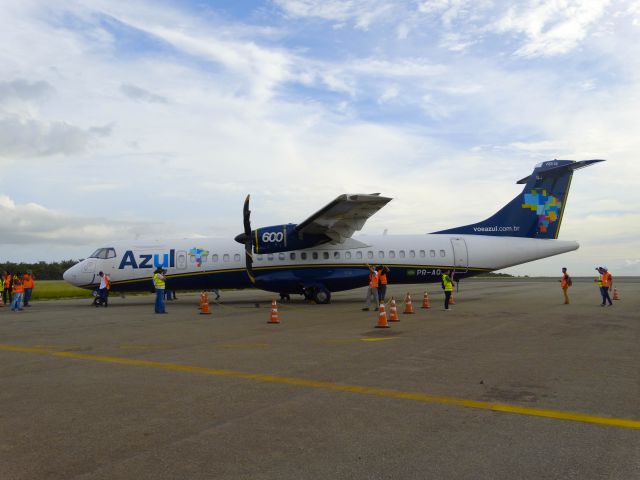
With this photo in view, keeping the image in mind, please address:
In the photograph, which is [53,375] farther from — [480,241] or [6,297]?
[6,297]

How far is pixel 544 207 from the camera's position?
2291 centimetres

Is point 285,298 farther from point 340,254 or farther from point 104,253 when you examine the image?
point 104,253

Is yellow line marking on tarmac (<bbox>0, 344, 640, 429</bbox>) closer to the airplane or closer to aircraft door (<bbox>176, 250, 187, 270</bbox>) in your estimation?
the airplane

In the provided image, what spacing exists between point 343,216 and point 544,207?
9945 mm

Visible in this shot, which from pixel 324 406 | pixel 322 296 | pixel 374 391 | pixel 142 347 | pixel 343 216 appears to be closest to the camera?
pixel 324 406

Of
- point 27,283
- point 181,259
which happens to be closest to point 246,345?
point 181,259

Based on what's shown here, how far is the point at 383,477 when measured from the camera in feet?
11.9

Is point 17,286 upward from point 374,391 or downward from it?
upward

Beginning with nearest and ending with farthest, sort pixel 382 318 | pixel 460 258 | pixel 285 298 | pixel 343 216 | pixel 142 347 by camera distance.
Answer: pixel 142 347 → pixel 382 318 → pixel 343 216 → pixel 460 258 → pixel 285 298

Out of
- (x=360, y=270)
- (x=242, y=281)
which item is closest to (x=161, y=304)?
(x=242, y=281)

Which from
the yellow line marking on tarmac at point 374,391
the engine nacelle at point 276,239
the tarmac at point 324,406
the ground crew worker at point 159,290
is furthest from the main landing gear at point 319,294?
the yellow line marking on tarmac at point 374,391

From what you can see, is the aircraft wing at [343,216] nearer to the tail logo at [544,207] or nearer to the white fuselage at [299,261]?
the white fuselage at [299,261]

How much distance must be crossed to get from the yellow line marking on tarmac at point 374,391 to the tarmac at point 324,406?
0.03 metres

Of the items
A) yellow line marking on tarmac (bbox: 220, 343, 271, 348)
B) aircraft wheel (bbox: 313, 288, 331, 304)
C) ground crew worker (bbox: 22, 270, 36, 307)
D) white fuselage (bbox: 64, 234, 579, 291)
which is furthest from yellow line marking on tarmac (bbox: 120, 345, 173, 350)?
ground crew worker (bbox: 22, 270, 36, 307)
